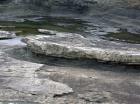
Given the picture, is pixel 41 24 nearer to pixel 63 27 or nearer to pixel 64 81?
pixel 63 27

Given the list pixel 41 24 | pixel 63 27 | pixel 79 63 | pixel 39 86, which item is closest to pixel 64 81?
pixel 39 86

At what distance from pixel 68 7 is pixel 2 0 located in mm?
3622

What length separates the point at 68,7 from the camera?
16656 millimetres

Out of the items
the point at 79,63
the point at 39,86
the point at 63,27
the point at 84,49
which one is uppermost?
the point at 84,49

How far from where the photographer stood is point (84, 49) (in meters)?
7.11

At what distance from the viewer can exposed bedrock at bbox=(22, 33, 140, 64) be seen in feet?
22.8

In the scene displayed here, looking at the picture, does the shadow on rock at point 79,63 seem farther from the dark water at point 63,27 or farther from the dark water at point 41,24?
the dark water at point 41,24

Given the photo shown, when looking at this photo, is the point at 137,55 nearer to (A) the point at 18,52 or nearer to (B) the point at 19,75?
Result: (B) the point at 19,75

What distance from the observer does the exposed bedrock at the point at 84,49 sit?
695 centimetres

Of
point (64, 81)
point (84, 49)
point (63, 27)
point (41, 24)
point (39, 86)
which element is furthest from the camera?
point (41, 24)

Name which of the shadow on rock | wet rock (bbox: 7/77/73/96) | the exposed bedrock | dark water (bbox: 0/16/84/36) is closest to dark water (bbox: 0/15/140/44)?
dark water (bbox: 0/16/84/36)

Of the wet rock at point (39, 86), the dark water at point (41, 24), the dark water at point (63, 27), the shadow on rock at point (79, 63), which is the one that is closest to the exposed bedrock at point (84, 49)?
the shadow on rock at point (79, 63)

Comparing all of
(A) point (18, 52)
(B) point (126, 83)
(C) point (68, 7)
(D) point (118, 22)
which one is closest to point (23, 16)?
(C) point (68, 7)

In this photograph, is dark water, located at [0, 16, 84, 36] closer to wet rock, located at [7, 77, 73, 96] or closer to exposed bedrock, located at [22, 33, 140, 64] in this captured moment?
exposed bedrock, located at [22, 33, 140, 64]
